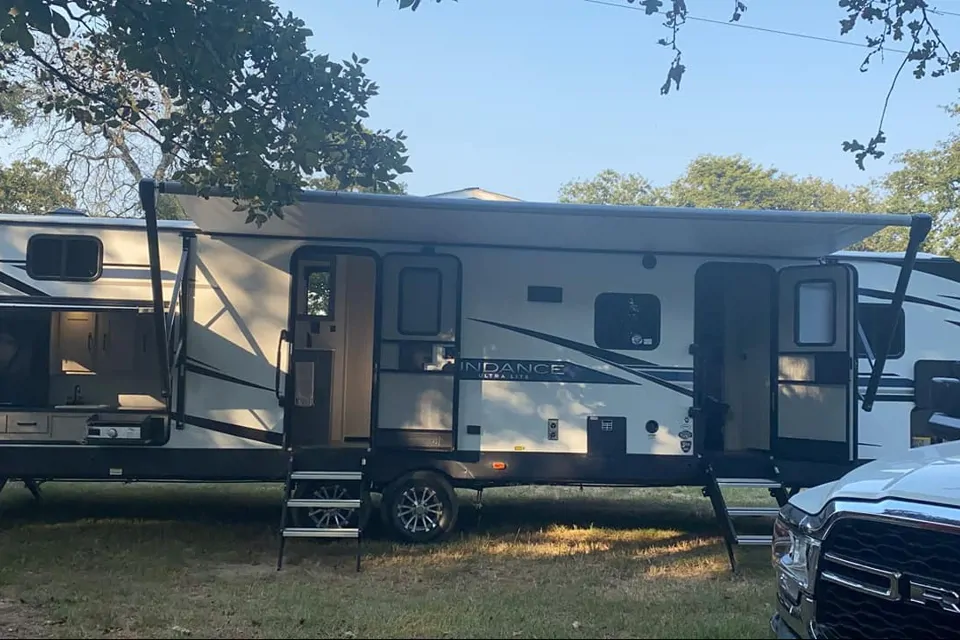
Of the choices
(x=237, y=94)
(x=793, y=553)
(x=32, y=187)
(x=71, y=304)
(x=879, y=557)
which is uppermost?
(x=32, y=187)

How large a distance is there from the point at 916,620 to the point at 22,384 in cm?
776

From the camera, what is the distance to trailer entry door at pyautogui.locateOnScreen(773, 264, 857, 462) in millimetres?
7355

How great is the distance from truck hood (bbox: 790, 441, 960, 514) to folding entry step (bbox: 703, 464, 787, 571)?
9.04 ft

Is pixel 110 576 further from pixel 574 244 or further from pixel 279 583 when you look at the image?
pixel 574 244

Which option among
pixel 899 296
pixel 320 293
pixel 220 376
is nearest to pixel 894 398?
pixel 899 296

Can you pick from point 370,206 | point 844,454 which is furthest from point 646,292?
point 370,206

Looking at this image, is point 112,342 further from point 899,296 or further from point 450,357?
point 899,296

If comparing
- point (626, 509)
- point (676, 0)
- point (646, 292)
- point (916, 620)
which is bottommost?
point (626, 509)

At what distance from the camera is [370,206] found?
6574mm

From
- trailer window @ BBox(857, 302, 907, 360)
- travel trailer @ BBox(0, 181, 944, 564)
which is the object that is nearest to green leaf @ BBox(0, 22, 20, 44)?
travel trailer @ BBox(0, 181, 944, 564)

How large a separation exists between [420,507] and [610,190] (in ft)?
124

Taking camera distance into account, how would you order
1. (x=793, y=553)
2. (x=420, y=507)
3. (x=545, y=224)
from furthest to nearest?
1. (x=420, y=507)
2. (x=545, y=224)
3. (x=793, y=553)

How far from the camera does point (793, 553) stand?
3592mm

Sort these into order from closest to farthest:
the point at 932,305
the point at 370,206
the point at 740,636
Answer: the point at 740,636
the point at 370,206
the point at 932,305
